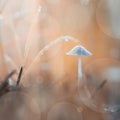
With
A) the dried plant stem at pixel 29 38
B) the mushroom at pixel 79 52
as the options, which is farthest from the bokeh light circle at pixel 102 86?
the dried plant stem at pixel 29 38

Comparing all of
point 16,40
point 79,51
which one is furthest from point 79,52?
point 16,40

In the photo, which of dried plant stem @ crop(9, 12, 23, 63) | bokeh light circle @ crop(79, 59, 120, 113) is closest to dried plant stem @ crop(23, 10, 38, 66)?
dried plant stem @ crop(9, 12, 23, 63)

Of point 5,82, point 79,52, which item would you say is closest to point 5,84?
point 5,82

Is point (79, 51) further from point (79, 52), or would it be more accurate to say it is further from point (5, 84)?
point (5, 84)

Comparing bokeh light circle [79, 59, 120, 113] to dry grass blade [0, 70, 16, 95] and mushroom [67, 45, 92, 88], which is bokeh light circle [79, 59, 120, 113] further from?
dry grass blade [0, 70, 16, 95]

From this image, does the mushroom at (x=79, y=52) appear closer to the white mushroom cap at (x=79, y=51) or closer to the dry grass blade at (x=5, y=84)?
the white mushroom cap at (x=79, y=51)

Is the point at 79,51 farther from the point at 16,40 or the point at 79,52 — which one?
the point at 16,40

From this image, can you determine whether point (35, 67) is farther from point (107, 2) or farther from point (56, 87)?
point (107, 2)

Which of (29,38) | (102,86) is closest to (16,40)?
(29,38)

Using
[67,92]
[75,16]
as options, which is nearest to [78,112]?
[67,92]
